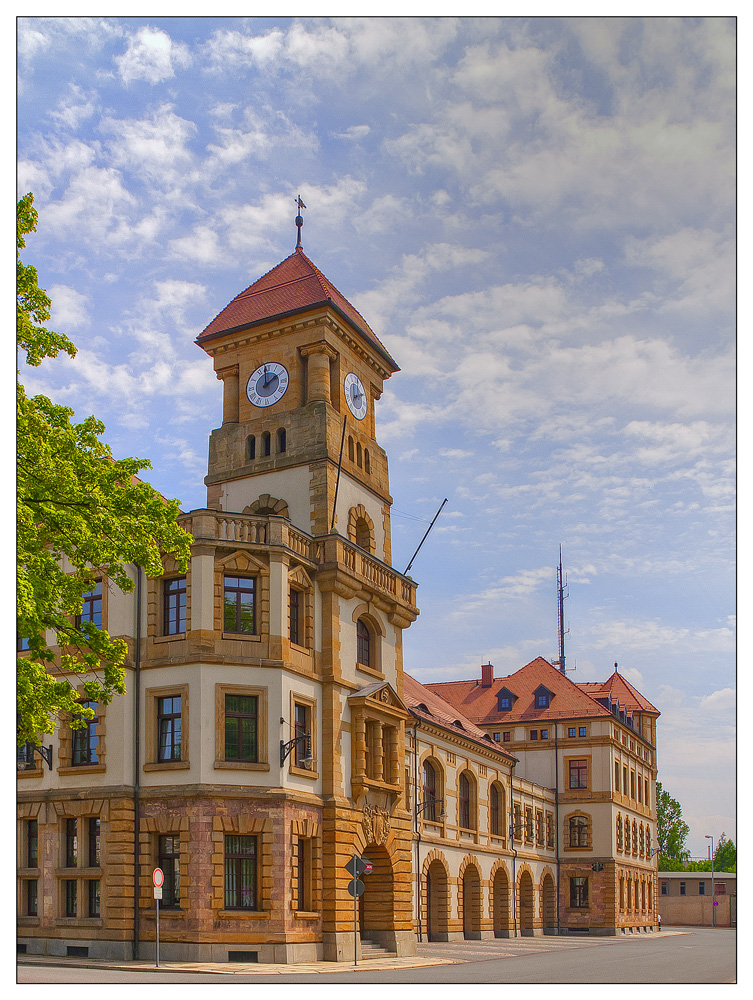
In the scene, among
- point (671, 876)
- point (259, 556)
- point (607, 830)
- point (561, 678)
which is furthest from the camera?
point (671, 876)

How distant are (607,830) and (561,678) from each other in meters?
11.1

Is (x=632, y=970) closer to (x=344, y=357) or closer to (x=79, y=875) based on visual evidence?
(x=79, y=875)

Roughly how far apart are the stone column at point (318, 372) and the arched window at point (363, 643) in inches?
323

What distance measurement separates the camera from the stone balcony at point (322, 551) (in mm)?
33719

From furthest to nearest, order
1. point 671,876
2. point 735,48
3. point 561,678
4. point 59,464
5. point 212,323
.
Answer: point 671,876 < point 561,678 < point 212,323 < point 59,464 < point 735,48

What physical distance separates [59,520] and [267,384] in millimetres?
22622

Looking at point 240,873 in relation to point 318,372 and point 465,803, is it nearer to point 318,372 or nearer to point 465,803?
point 318,372

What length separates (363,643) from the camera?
131ft

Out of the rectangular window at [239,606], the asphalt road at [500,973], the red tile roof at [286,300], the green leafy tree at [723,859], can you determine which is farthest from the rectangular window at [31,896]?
the green leafy tree at [723,859]

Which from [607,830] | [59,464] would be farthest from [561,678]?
[59,464]

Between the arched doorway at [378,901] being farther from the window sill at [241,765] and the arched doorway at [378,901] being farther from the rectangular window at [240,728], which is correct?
the rectangular window at [240,728]

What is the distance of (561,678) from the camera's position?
3147 inches

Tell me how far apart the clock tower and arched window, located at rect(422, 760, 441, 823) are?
29.0 ft

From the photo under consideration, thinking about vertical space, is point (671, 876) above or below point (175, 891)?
below
